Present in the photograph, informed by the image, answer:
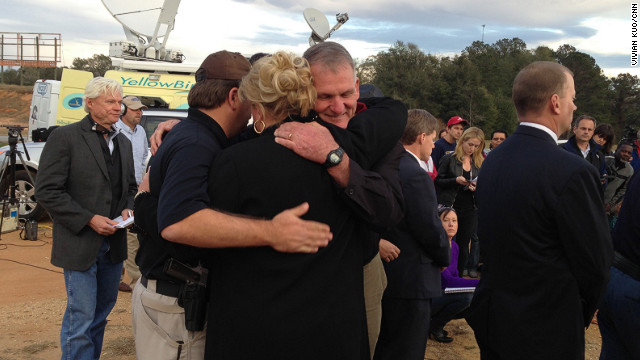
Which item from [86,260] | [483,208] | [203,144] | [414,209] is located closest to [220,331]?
[203,144]

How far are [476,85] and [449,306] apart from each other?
44012mm

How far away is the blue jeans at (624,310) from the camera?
8.51ft

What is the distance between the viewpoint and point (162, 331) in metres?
2.16

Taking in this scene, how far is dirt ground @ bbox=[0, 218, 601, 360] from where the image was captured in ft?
14.9

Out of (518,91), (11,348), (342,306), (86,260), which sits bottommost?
(11,348)

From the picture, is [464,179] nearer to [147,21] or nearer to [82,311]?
[82,311]

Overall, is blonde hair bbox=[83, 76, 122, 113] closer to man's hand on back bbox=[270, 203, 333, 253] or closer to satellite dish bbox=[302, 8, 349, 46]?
man's hand on back bbox=[270, 203, 333, 253]

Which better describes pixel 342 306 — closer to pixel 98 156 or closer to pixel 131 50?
pixel 98 156

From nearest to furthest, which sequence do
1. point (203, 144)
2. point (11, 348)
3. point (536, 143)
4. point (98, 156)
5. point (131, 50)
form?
point (203, 144) < point (536, 143) < point (98, 156) < point (11, 348) < point (131, 50)

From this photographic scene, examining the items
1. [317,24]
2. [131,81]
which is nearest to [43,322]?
[131,81]

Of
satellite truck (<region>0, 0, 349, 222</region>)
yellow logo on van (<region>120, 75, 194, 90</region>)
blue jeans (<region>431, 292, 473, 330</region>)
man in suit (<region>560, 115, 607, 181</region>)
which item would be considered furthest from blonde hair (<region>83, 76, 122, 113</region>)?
yellow logo on van (<region>120, 75, 194, 90</region>)

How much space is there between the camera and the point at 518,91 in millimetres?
2508

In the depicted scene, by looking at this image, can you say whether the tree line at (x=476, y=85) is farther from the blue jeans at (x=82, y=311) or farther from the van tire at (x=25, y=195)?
the blue jeans at (x=82, y=311)

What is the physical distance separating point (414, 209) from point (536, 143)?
0.98 meters
